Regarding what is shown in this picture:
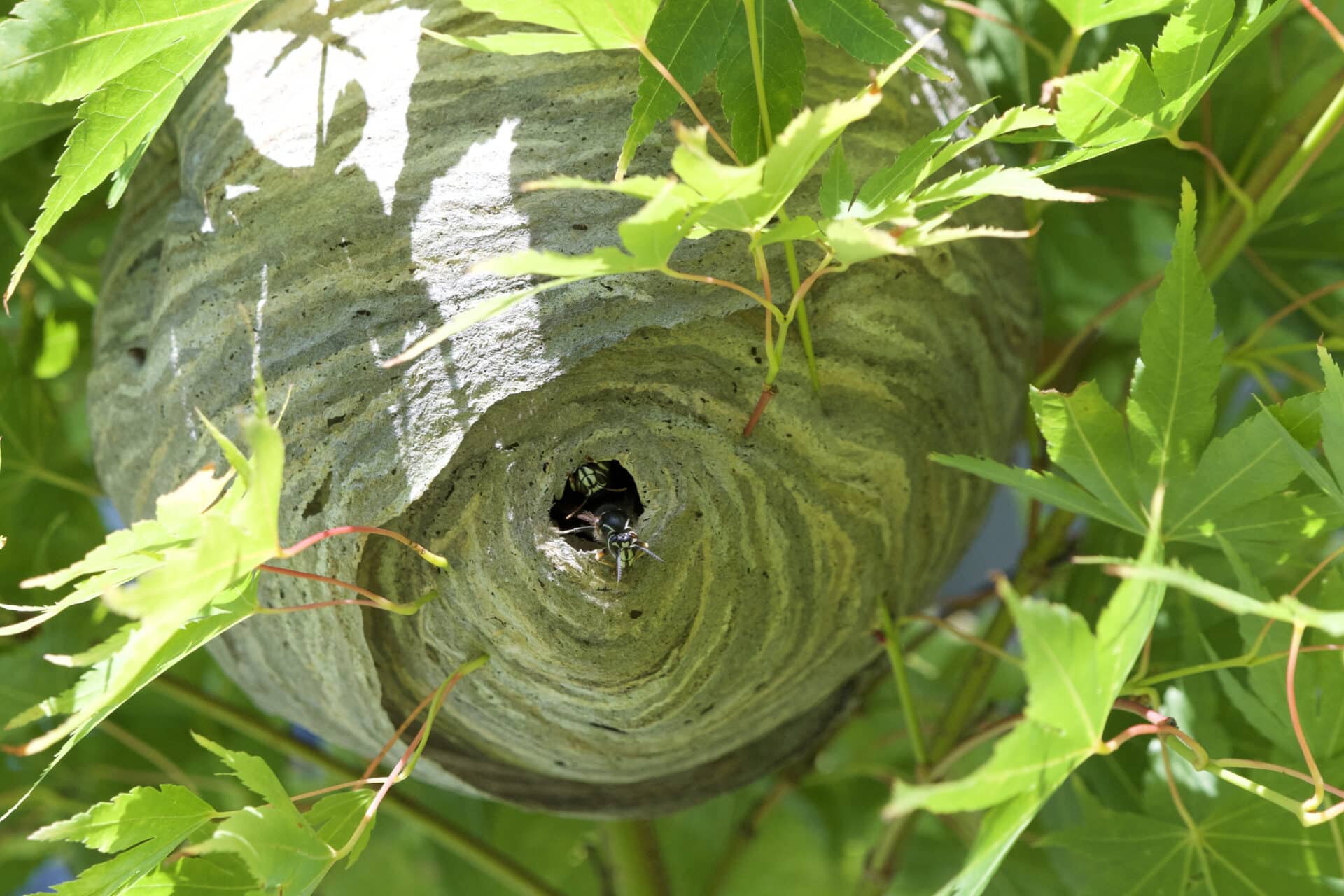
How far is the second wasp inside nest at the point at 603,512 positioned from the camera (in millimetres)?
595

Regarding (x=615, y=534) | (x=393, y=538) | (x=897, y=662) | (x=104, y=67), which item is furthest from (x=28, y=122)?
(x=897, y=662)

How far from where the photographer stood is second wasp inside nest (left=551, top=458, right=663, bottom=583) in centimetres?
60

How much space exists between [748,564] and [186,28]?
0.41 meters

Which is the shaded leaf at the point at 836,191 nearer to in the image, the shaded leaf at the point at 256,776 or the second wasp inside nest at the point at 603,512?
the second wasp inside nest at the point at 603,512

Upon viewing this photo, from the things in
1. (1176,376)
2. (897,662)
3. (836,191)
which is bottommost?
(897,662)

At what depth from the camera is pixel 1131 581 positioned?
0.43 m

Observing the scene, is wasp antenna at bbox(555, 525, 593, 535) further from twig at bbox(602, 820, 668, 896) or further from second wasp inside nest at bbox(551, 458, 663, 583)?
twig at bbox(602, 820, 668, 896)

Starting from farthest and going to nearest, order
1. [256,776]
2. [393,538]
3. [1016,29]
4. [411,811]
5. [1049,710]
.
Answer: [411,811]
[1016,29]
[393,538]
[256,776]
[1049,710]

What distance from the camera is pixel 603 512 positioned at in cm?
62

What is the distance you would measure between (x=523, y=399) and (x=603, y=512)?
2.9 inches

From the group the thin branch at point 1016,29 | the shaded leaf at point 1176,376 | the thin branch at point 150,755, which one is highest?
the thin branch at point 1016,29

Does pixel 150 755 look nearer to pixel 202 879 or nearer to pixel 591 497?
pixel 202 879

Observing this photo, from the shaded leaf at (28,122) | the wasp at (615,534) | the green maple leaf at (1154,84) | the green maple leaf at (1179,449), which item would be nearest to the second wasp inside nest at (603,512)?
the wasp at (615,534)

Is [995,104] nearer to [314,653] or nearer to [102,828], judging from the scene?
[314,653]
